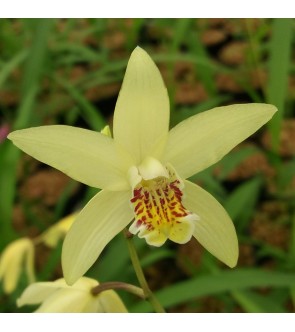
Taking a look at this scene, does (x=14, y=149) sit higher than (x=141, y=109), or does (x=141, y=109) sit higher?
(x=141, y=109)

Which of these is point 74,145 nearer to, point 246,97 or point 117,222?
point 117,222

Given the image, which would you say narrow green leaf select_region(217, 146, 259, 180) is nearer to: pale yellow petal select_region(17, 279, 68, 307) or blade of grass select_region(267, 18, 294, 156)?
blade of grass select_region(267, 18, 294, 156)

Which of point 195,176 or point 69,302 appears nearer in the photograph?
point 69,302

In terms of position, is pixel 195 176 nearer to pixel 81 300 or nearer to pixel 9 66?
pixel 9 66

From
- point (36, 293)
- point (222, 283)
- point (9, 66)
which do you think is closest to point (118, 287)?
point (36, 293)

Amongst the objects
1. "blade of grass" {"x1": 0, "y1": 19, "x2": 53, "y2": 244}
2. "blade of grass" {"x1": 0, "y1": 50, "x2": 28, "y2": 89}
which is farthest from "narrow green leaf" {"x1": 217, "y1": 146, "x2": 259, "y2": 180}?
"blade of grass" {"x1": 0, "y1": 50, "x2": 28, "y2": 89}

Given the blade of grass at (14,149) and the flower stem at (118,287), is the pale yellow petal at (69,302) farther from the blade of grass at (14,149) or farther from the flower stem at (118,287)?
the blade of grass at (14,149)

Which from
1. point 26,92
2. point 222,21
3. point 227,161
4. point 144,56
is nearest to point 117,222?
point 144,56
